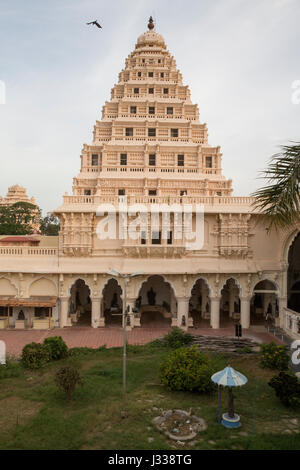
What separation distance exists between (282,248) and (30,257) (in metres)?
19.1

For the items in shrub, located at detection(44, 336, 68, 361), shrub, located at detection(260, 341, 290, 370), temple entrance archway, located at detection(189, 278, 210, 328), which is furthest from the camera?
temple entrance archway, located at detection(189, 278, 210, 328)

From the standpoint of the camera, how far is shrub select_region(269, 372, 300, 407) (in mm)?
12703

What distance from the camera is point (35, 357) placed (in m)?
17.5

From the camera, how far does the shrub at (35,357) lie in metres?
17.3

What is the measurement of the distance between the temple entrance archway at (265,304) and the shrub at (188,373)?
12118mm

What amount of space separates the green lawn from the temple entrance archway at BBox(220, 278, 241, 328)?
407 inches

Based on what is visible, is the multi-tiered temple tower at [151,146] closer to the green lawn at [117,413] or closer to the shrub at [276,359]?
the shrub at [276,359]

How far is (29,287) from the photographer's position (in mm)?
25094

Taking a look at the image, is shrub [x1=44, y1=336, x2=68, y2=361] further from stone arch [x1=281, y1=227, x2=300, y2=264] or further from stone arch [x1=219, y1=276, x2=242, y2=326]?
stone arch [x1=281, y1=227, x2=300, y2=264]

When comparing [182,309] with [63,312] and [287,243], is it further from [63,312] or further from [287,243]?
[287,243]

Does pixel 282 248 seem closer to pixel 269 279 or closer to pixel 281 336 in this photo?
pixel 269 279

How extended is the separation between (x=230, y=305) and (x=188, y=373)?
16.2m

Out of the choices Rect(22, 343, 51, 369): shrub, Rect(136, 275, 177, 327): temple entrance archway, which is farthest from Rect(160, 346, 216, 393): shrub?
Rect(136, 275, 177, 327): temple entrance archway
